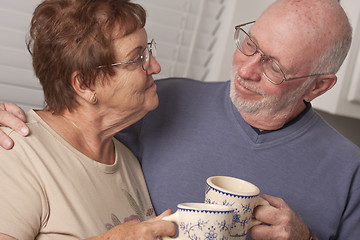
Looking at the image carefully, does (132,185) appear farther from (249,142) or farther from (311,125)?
(311,125)

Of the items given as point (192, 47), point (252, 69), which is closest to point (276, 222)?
point (252, 69)

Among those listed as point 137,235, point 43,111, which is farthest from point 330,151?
point 43,111

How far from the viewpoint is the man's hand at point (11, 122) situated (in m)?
1.01

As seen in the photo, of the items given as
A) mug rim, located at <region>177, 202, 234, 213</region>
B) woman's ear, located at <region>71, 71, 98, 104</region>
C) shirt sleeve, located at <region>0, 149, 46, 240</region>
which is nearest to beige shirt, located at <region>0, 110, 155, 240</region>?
shirt sleeve, located at <region>0, 149, 46, 240</region>

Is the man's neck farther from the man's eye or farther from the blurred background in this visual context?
the blurred background

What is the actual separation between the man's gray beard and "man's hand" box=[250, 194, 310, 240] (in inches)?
13.9

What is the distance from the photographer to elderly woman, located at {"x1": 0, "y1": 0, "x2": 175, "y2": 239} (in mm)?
1003

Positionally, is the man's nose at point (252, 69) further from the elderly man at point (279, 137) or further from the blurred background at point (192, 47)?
the blurred background at point (192, 47)

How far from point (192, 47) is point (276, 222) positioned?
1.26m

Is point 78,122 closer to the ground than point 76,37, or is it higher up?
closer to the ground

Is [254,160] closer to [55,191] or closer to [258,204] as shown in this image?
[258,204]

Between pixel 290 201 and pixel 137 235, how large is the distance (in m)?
0.65

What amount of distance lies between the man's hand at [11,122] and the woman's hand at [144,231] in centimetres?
30

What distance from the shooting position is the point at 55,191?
1043 millimetres
